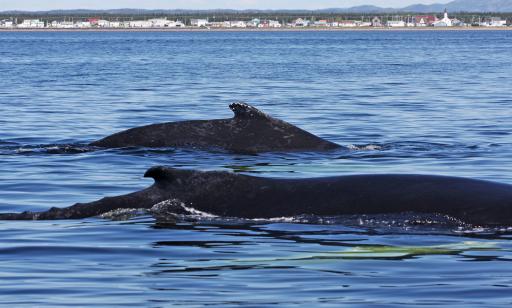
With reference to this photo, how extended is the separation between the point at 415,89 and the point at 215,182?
30.9 meters

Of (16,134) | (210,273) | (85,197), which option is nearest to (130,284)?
(210,273)

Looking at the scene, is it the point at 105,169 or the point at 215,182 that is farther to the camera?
the point at 105,169

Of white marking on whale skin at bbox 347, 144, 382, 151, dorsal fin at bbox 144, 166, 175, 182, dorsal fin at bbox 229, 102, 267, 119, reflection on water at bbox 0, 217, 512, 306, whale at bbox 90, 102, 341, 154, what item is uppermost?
dorsal fin at bbox 144, 166, 175, 182

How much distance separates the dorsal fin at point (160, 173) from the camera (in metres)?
9.77

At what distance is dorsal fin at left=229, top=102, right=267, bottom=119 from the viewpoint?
15.6 metres

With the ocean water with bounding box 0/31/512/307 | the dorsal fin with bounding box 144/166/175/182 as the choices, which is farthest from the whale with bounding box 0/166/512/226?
the ocean water with bounding box 0/31/512/307

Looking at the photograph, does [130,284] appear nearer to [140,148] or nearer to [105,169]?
[105,169]

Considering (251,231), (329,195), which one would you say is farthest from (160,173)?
(329,195)

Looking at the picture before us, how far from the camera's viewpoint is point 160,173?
9.84m

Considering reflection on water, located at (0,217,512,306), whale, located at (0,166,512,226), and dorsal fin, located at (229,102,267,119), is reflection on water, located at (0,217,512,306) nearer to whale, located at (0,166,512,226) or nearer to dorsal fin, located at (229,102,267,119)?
whale, located at (0,166,512,226)

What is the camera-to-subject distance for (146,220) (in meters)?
10.5

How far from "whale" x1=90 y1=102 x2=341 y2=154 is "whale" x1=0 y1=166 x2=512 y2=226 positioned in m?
5.93

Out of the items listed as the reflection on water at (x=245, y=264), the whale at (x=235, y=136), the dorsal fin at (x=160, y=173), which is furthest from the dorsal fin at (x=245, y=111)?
the dorsal fin at (x=160, y=173)

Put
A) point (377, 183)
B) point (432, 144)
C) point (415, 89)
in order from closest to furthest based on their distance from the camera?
point (377, 183), point (432, 144), point (415, 89)
